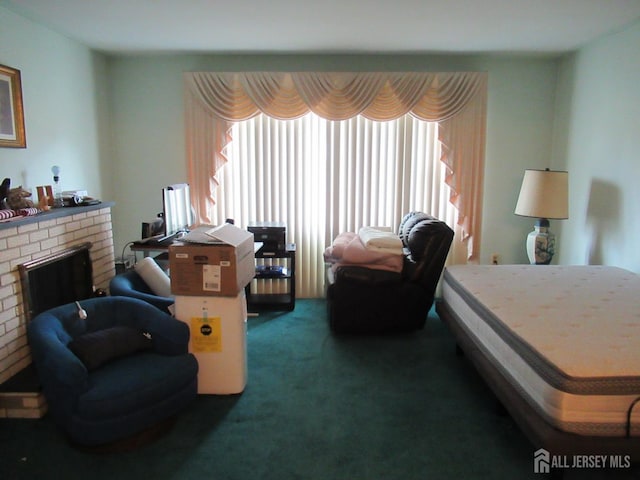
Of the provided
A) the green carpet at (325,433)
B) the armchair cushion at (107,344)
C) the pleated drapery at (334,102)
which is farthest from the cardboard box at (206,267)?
the pleated drapery at (334,102)

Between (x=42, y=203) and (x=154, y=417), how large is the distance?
5.91 feet

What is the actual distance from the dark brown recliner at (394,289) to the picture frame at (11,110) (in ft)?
8.19

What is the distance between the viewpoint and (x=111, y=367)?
7.63ft

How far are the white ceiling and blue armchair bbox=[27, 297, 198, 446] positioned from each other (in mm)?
1997

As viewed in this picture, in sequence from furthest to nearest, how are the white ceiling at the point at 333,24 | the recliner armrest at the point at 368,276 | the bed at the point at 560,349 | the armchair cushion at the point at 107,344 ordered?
the recliner armrest at the point at 368,276, the white ceiling at the point at 333,24, the armchair cushion at the point at 107,344, the bed at the point at 560,349

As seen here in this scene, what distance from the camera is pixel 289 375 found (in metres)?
3.02

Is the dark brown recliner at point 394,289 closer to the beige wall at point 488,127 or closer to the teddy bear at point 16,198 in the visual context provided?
the beige wall at point 488,127

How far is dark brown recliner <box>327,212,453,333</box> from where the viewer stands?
11.6 feet

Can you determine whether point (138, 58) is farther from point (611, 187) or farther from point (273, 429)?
point (611, 187)

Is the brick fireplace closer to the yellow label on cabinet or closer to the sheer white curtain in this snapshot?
the yellow label on cabinet

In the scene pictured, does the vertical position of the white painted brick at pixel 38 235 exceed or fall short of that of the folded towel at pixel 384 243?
it exceeds it

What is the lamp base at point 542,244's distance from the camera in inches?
158

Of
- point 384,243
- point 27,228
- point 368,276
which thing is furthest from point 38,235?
point 384,243

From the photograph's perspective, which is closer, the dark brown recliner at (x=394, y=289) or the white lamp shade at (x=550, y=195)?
the dark brown recliner at (x=394, y=289)
